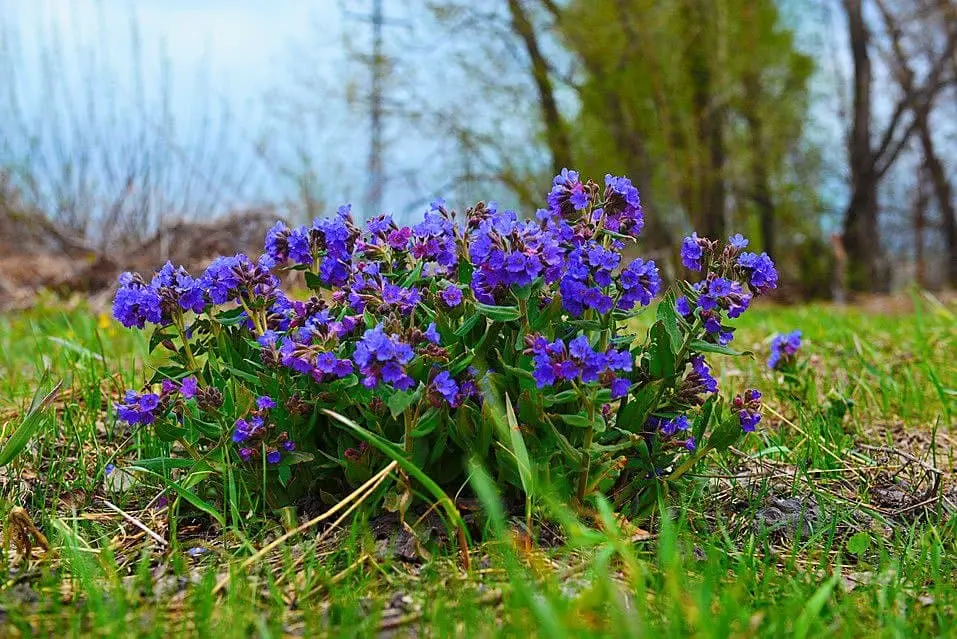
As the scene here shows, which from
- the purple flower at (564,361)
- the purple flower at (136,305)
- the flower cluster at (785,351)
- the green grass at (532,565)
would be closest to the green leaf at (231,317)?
the purple flower at (136,305)

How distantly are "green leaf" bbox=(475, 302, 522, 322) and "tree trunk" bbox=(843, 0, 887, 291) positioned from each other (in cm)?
1128

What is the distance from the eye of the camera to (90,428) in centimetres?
211

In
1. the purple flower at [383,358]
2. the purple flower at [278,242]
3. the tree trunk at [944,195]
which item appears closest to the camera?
the purple flower at [383,358]

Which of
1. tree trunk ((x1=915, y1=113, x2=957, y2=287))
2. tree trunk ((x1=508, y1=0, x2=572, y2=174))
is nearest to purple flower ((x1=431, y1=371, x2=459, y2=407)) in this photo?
tree trunk ((x1=508, y1=0, x2=572, y2=174))

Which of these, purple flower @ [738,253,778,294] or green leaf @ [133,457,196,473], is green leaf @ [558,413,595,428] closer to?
purple flower @ [738,253,778,294]

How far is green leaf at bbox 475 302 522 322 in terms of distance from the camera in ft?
4.73

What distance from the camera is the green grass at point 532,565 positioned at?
46.8 inches

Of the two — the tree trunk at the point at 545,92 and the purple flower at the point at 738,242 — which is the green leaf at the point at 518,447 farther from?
the tree trunk at the point at 545,92

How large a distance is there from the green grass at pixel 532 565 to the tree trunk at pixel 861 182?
10079 millimetres

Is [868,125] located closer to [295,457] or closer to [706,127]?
[706,127]

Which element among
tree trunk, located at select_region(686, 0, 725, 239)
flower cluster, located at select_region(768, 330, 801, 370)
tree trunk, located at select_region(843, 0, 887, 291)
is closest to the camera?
flower cluster, located at select_region(768, 330, 801, 370)

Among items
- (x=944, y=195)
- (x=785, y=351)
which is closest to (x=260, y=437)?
(x=785, y=351)

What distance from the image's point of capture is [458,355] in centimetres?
160

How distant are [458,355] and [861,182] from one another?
11445mm
